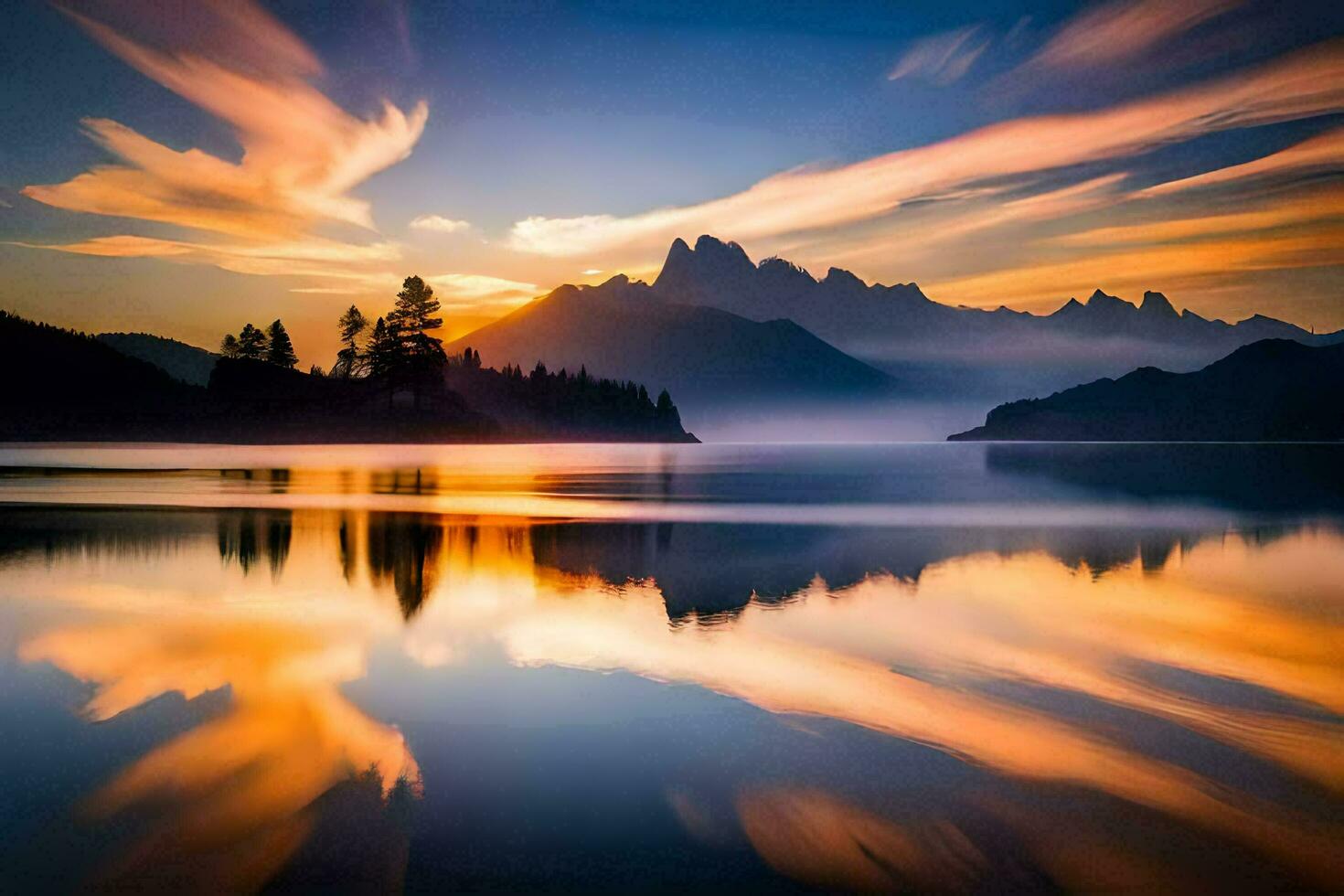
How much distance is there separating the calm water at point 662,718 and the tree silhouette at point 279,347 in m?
169

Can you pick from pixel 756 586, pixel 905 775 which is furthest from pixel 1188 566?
pixel 905 775

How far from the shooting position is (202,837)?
8.77 metres

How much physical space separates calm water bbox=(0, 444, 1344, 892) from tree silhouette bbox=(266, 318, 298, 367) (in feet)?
555

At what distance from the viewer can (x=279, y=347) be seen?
609ft

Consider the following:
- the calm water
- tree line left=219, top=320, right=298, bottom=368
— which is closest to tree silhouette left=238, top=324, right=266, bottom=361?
tree line left=219, top=320, right=298, bottom=368

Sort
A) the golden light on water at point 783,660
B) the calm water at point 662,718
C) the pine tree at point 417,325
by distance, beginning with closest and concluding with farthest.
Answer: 1. the calm water at point 662,718
2. the golden light on water at point 783,660
3. the pine tree at point 417,325

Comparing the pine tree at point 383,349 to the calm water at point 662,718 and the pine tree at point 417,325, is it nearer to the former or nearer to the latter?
the pine tree at point 417,325

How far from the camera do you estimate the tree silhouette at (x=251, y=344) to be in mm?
182875

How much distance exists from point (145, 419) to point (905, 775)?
211466 millimetres

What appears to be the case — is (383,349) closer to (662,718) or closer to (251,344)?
(251,344)

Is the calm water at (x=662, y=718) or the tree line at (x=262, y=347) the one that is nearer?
the calm water at (x=662, y=718)

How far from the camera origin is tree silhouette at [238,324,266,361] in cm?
18288

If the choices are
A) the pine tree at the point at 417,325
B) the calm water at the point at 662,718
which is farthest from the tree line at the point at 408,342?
the calm water at the point at 662,718

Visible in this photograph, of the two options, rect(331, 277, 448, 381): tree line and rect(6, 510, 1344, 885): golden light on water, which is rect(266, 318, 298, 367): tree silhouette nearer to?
rect(331, 277, 448, 381): tree line
